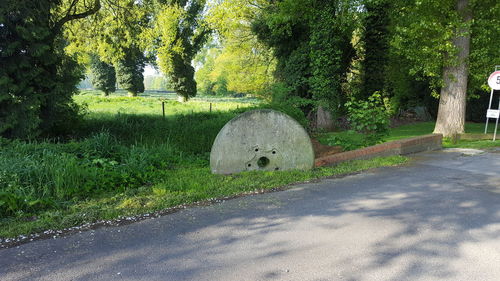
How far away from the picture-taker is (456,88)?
12.4 meters

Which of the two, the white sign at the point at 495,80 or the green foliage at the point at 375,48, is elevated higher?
the green foliage at the point at 375,48

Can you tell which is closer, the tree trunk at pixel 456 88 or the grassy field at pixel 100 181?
the grassy field at pixel 100 181

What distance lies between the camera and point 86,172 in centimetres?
571

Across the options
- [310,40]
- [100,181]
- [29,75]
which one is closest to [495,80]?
[310,40]

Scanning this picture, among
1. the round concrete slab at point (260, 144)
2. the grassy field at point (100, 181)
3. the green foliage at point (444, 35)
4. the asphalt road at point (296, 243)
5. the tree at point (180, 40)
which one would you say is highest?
the tree at point (180, 40)

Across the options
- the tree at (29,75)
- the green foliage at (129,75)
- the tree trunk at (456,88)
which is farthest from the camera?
the green foliage at (129,75)

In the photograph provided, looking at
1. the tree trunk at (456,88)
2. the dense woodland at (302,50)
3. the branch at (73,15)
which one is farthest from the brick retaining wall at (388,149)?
the branch at (73,15)

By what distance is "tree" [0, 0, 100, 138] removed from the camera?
7965mm

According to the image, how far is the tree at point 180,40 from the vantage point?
3285cm

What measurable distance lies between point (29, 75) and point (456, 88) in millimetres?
13265

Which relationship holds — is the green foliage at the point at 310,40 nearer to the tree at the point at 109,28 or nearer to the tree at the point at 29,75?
the tree at the point at 109,28

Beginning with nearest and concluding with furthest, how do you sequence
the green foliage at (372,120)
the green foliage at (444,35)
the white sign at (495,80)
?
the green foliage at (372,120) < the white sign at (495,80) < the green foliage at (444,35)

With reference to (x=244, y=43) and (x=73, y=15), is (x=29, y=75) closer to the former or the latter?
(x=73, y=15)

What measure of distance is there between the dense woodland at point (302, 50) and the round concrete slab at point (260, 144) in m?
3.82
